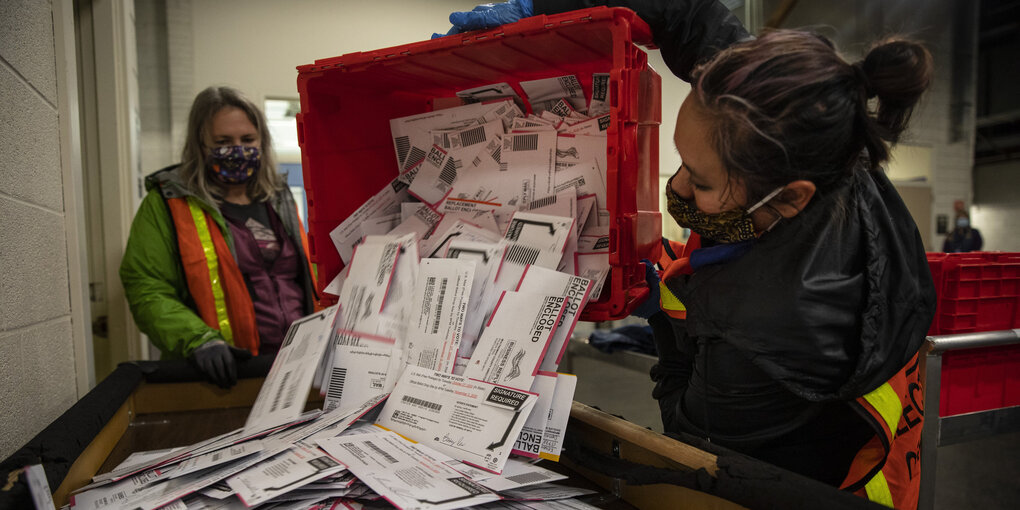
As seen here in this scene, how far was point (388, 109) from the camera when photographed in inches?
55.5

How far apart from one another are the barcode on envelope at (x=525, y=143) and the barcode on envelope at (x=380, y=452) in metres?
0.64

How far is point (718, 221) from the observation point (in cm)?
78

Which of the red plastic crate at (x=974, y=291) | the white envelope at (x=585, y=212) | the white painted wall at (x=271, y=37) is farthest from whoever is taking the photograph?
the white painted wall at (x=271, y=37)

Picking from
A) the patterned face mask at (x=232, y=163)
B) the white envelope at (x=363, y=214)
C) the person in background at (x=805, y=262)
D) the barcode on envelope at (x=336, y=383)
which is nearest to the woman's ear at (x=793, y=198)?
the person in background at (x=805, y=262)

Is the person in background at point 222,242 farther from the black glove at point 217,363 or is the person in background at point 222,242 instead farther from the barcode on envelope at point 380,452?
the barcode on envelope at point 380,452

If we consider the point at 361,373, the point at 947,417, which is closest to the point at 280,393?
the point at 361,373

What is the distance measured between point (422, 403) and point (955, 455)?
10.6ft

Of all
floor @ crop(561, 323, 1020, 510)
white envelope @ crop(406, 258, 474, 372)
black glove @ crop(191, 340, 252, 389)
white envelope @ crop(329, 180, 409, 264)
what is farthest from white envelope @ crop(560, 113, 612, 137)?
floor @ crop(561, 323, 1020, 510)

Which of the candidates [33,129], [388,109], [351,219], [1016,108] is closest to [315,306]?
[351,219]

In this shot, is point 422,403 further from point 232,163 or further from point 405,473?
point 232,163

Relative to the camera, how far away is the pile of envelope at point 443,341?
0.74m

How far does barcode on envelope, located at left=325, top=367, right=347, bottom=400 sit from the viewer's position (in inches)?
41.6

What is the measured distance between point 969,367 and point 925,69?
1212 millimetres

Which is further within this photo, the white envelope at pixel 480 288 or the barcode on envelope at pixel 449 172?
the barcode on envelope at pixel 449 172
